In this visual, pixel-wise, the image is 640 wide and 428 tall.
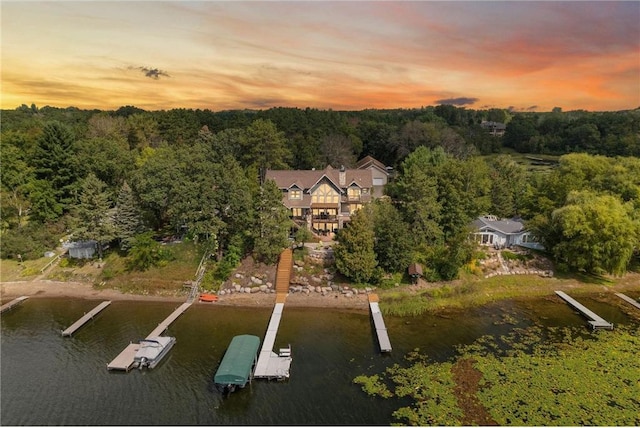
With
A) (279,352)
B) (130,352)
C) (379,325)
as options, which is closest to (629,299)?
(379,325)

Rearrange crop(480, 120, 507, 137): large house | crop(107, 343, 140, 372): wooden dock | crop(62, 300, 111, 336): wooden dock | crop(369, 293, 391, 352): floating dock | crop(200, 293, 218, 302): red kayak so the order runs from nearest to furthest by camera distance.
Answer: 1. crop(107, 343, 140, 372): wooden dock
2. crop(369, 293, 391, 352): floating dock
3. crop(62, 300, 111, 336): wooden dock
4. crop(200, 293, 218, 302): red kayak
5. crop(480, 120, 507, 137): large house

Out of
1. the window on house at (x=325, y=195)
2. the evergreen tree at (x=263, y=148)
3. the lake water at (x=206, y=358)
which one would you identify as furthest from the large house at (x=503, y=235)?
the evergreen tree at (x=263, y=148)

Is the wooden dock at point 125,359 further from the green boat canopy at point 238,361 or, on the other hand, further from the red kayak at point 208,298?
the red kayak at point 208,298

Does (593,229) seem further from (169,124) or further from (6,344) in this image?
(169,124)

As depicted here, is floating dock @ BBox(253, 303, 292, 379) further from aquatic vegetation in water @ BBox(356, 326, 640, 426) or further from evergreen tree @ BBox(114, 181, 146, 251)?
evergreen tree @ BBox(114, 181, 146, 251)

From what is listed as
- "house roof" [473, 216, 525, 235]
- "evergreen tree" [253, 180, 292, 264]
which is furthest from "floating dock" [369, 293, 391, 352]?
"house roof" [473, 216, 525, 235]

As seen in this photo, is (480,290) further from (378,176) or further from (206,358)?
(378,176)
